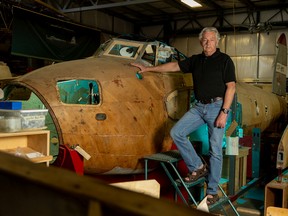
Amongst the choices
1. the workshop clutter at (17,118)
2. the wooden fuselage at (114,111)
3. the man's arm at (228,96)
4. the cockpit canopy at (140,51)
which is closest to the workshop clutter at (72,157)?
the wooden fuselage at (114,111)


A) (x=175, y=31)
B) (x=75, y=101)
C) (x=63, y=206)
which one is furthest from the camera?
(x=175, y=31)

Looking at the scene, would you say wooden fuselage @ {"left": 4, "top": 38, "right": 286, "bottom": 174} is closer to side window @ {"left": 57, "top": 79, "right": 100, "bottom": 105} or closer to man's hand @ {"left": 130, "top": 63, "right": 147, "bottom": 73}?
man's hand @ {"left": 130, "top": 63, "right": 147, "bottom": 73}

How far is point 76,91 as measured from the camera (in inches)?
189

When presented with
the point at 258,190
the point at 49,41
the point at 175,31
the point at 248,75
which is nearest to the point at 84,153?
the point at 258,190

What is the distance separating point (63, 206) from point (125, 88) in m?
3.57

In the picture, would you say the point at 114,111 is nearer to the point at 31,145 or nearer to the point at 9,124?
the point at 31,145

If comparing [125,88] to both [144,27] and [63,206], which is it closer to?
[63,206]

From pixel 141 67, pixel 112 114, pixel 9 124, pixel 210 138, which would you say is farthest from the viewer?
pixel 141 67

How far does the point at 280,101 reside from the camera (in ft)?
33.4

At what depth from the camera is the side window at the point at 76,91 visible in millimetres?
4643

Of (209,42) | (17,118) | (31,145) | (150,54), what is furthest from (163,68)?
(17,118)

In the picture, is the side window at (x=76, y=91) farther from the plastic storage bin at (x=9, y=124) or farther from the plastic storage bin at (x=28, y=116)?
the plastic storage bin at (x=9, y=124)

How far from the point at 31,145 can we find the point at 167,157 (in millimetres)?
1676

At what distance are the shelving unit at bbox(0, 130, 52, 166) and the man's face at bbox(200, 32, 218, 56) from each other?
2125mm
